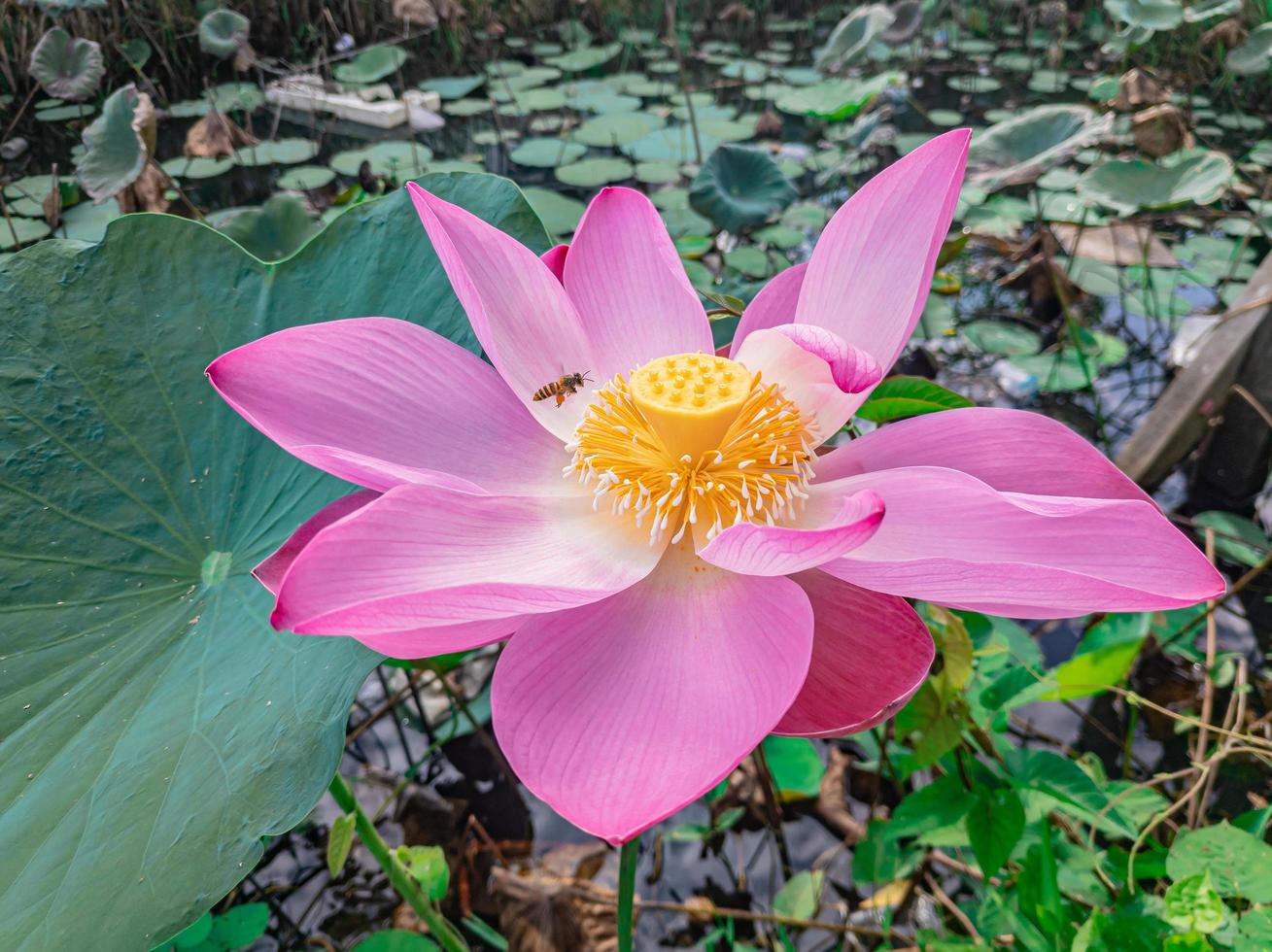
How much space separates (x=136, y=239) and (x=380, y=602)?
0.54 metres

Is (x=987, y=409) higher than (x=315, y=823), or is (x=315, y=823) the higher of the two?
(x=987, y=409)

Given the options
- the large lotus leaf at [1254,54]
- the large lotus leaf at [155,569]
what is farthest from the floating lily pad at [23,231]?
the large lotus leaf at [1254,54]

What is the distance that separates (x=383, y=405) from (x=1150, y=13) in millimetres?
3251

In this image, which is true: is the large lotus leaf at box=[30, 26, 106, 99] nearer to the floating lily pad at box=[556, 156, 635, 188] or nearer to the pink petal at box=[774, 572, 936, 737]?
the floating lily pad at box=[556, 156, 635, 188]

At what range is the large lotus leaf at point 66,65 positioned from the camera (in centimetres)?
252

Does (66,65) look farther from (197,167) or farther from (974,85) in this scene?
(974,85)

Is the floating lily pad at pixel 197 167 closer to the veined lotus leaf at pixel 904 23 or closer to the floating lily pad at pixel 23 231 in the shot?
the floating lily pad at pixel 23 231

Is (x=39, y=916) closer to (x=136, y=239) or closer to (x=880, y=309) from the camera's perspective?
(x=136, y=239)

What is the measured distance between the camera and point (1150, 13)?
2877mm

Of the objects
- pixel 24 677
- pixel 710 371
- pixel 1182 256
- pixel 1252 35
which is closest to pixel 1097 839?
pixel 710 371

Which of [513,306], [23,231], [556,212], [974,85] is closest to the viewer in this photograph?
[513,306]

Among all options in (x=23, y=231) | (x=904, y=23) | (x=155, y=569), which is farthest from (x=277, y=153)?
(x=155, y=569)

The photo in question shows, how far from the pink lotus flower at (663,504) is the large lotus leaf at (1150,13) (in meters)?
2.82

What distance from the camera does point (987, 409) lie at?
640mm
